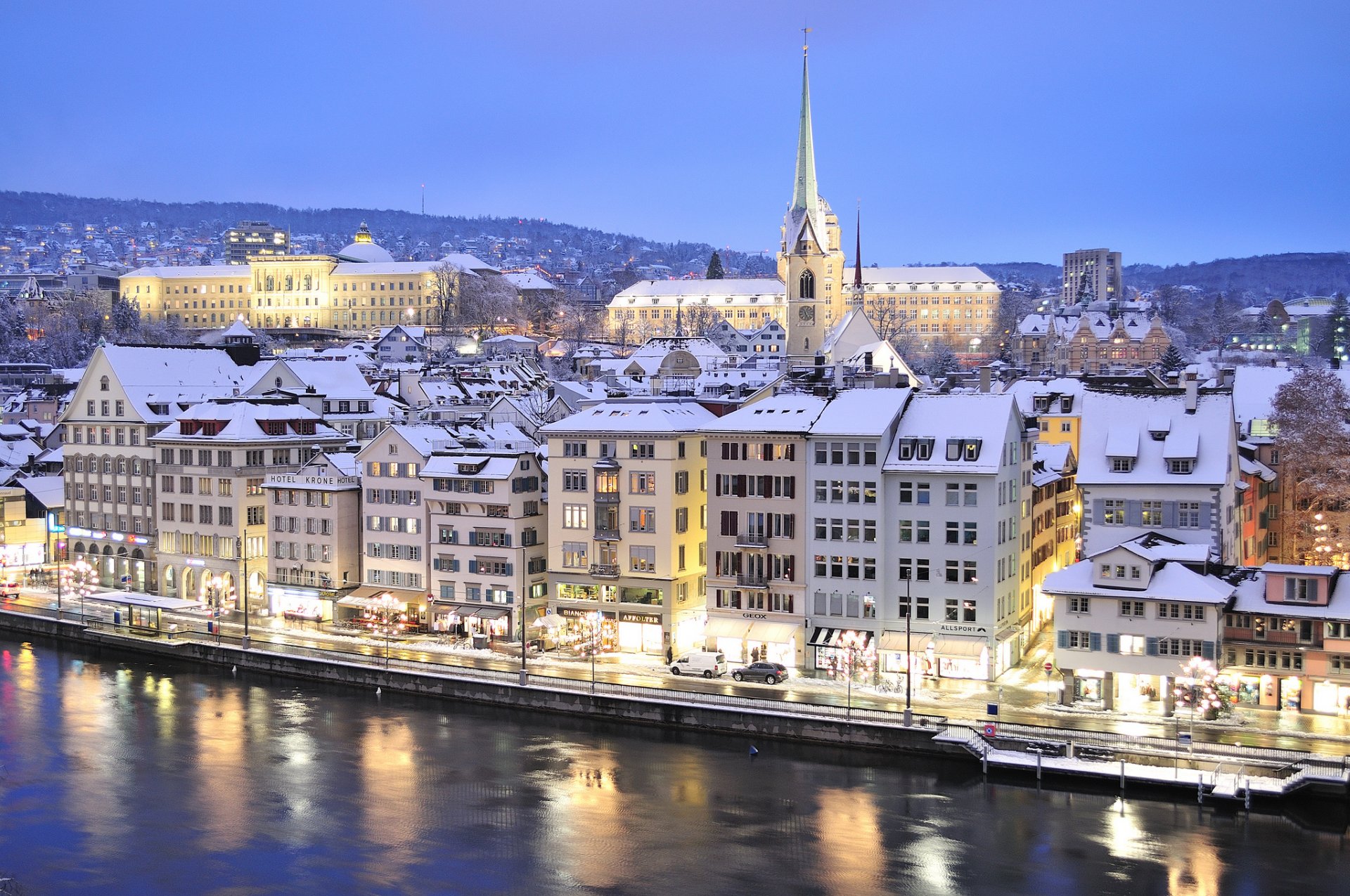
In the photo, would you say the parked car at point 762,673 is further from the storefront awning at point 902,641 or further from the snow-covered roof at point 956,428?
the snow-covered roof at point 956,428

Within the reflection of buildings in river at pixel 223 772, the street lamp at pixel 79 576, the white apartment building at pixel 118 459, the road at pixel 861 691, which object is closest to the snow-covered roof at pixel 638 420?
the road at pixel 861 691

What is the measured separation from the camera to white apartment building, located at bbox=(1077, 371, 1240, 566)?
5316 centimetres

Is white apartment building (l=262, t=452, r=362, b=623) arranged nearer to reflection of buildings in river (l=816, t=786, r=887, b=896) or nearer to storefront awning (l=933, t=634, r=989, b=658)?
storefront awning (l=933, t=634, r=989, b=658)

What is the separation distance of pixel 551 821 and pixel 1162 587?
22300 mm

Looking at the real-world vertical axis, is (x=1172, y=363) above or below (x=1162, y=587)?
above

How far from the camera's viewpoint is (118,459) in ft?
275

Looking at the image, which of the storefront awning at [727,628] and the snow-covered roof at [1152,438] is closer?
the snow-covered roof at [1152,438]

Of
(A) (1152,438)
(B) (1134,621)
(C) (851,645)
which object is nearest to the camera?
(B) (1134,621)

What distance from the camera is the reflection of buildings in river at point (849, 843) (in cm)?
3697

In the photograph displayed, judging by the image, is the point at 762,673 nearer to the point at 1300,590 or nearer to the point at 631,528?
the point at 631,528

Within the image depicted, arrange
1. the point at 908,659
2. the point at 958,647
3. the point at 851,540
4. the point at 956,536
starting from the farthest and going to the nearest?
1. the point at 851,540
2. the point at 956,536
3. the point at 958,647
4. the point at 908,659

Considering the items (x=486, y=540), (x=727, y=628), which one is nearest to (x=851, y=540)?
(x=727, y=628)

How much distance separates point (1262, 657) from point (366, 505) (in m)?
41.2

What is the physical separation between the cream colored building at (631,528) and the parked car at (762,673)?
499 cm
